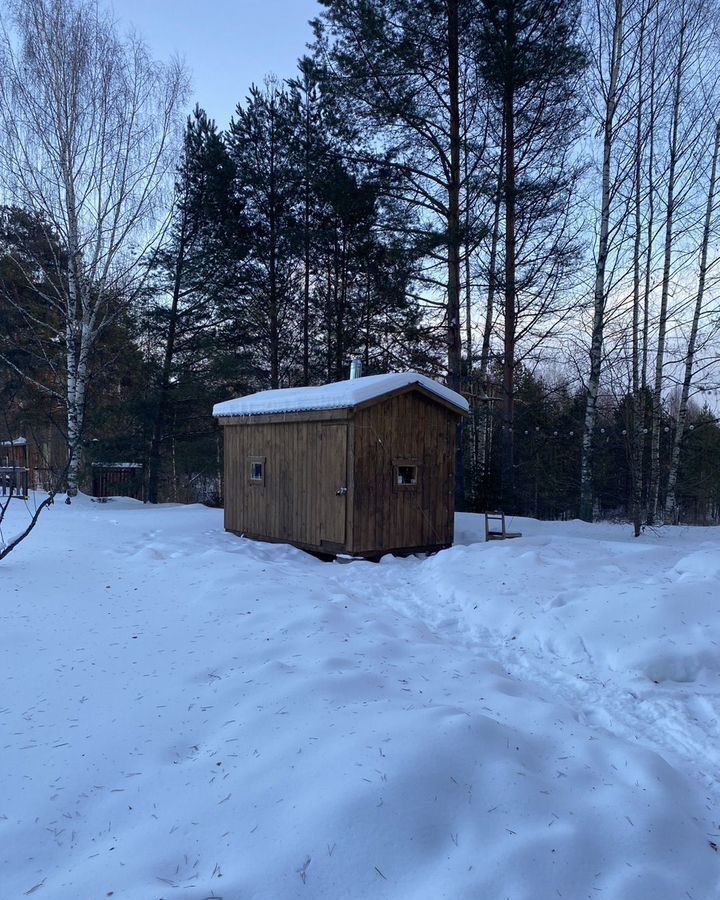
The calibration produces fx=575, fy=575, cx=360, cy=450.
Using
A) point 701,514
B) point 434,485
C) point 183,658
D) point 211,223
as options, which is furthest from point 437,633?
point 701,514

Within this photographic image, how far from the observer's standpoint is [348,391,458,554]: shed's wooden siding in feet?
26.7

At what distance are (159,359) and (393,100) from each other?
947 cm

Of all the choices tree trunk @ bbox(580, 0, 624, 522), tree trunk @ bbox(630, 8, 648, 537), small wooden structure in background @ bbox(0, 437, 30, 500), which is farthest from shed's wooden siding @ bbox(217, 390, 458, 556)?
small wooden structure in background @ bbox(0, 437, 30, 500)

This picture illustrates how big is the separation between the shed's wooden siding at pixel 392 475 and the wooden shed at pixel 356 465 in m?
0.01

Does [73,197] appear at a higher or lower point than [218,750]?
higher

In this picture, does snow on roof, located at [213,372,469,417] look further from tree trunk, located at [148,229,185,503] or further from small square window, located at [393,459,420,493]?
tree trunk, located at [148,229,185,503]

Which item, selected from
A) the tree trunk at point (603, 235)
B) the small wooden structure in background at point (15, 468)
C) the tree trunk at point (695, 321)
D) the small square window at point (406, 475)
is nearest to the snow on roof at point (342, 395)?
the small square window at point (406, 475)

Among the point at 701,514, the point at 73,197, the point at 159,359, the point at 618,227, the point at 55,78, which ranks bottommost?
the point at 701,514

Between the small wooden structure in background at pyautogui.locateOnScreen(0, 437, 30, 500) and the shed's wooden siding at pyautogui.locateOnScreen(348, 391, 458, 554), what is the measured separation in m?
7.60

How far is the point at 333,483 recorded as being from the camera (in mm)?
8312

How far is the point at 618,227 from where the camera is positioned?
1199 centimetres

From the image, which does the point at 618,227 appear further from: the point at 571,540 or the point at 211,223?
the point at 211,223

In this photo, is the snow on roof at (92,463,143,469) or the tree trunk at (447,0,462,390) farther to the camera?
the snow on roof at (92,463,143,469)

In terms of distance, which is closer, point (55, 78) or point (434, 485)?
point (434, 485)
